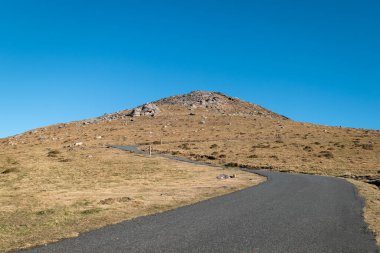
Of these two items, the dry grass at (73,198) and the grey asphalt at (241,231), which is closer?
the grey asphalt at (241,231)

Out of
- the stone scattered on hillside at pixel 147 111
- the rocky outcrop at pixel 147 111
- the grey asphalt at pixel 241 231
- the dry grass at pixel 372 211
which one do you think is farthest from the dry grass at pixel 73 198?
the stone scattered on hillside at pixel 147 111

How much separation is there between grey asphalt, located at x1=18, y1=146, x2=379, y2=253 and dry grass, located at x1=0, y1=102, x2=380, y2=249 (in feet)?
4.16

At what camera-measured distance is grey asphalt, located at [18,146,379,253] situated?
1083 cm

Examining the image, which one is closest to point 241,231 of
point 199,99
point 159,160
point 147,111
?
point 159,160

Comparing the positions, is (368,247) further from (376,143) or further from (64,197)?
(376,143)

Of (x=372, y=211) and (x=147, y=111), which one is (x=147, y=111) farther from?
(x=372, y=211)

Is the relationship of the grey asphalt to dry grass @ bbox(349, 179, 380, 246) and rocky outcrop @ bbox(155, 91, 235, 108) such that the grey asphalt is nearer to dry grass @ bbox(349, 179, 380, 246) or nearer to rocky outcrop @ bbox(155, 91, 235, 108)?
dry grass @ bbox(349, 179, 380, 246)

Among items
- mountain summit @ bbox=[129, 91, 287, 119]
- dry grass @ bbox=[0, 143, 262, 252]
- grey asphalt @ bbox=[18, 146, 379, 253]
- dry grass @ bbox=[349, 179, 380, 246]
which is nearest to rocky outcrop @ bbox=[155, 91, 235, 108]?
mountain summit @ bbox=[129, 91, 287, 119]

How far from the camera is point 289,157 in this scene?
193ft

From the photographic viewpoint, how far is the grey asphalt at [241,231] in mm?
10828

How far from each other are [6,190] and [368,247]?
930 inches

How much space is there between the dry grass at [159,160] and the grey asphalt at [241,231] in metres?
1.27

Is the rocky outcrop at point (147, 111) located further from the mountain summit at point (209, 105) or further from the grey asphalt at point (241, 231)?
the grey asphalt at point (241, 231)

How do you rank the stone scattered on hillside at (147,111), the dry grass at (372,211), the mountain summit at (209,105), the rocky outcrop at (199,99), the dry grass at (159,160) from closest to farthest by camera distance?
the dry grass at (372,211)
the dry grass at (159,160)
the stone scattered on hillside at (147,111)
the mountain summit at (209,105)
the rocky outcrop at (199,99)
